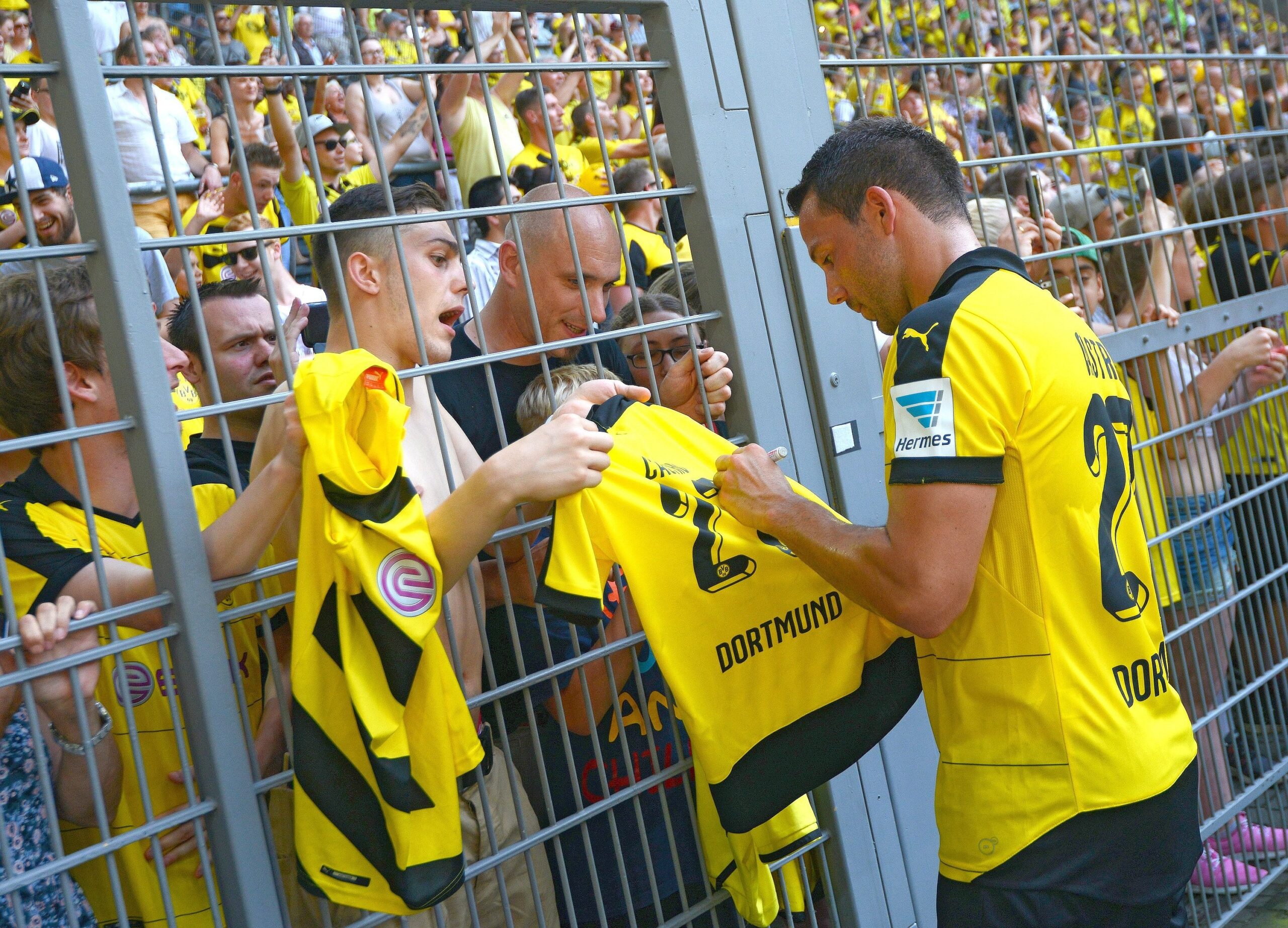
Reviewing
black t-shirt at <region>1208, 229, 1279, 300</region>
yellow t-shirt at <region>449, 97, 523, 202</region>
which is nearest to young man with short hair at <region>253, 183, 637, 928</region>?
black t-shirt at <region>1208, 229, 1279, 300</region>

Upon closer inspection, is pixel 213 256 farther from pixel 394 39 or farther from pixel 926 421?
pixel 926 421

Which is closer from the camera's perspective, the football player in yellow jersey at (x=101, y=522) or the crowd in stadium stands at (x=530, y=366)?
the football player in yellow jersey at (x=101, y=522)

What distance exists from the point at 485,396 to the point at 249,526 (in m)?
1.22

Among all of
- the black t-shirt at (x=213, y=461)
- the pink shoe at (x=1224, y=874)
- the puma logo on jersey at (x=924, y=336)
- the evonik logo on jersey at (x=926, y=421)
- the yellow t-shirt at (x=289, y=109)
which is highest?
the yellow t-shirt at (x=289, y=109)

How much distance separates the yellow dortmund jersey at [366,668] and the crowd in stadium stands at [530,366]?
11 cm

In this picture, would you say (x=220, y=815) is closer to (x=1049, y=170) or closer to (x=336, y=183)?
(x=336, y=183)

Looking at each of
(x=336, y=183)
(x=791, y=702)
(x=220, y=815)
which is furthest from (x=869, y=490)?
(x=336, y=183)

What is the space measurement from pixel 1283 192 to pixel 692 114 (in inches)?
109

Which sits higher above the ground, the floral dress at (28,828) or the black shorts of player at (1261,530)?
the floral dress at (28,828)

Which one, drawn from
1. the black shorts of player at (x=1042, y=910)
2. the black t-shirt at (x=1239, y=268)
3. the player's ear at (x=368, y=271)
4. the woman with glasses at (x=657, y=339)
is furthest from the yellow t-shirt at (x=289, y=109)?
the black shorts of player at (x=1042, y=910)

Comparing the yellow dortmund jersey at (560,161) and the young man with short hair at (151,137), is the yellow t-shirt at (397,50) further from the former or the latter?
the young man with short hair at (151,137)

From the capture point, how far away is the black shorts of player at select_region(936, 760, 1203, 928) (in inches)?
77.7

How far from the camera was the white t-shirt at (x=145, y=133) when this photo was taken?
205 inches

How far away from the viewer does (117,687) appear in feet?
6.31
